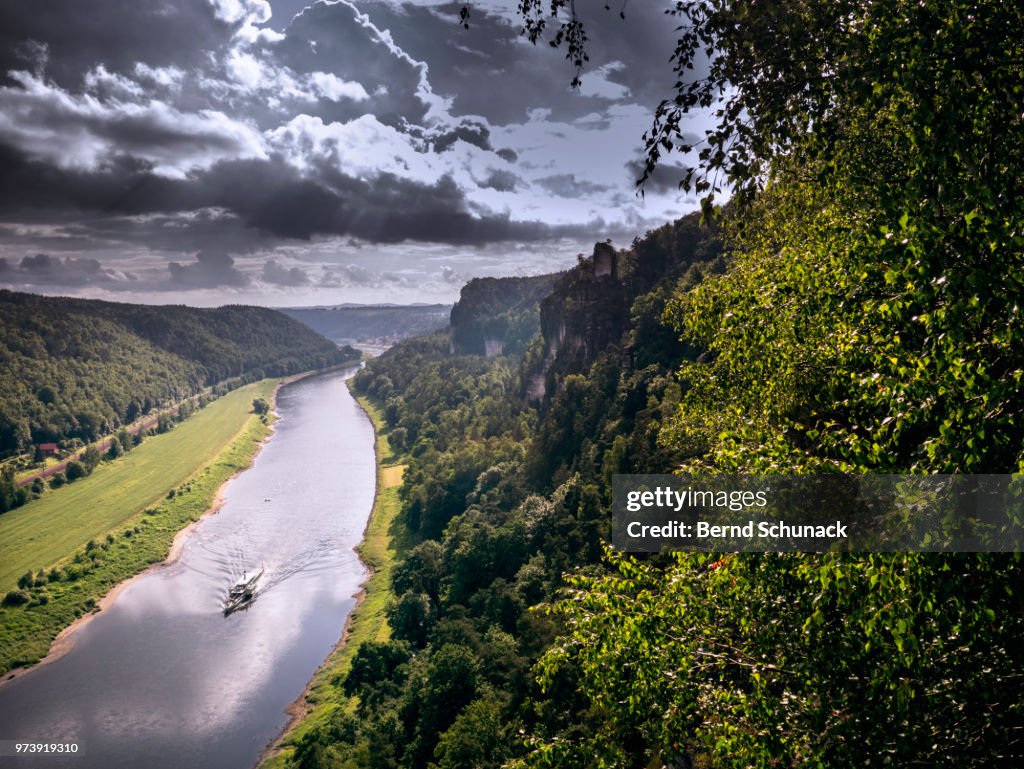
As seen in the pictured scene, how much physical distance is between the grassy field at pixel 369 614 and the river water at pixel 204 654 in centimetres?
134

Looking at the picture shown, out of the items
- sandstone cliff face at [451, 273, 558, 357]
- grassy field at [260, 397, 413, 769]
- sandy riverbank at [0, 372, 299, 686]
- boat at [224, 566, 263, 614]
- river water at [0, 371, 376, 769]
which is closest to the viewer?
river water at [0, 371, 376, 769]

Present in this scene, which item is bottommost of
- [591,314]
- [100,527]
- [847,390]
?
[100,527]

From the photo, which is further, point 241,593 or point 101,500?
point 101,500

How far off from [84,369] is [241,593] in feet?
410

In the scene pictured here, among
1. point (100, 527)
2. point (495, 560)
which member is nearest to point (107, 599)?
point (100, 527)

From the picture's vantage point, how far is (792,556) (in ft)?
19.2

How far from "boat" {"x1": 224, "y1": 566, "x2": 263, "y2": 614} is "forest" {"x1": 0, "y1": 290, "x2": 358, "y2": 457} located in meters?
81.0

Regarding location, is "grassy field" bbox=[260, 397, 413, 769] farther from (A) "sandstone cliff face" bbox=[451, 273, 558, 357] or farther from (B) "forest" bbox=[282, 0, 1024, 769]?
(A) "sandstone cliff face" bbox=[451, 273, 558, 357]

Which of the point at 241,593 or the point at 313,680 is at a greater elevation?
the point at 241,593

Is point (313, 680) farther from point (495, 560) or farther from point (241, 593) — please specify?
point (495, 560)

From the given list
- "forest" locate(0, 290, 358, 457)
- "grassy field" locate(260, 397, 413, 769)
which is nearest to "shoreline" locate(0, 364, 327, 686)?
"grassy field" locate(260, 397, 413, 769)

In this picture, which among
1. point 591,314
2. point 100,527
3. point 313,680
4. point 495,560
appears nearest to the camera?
point 313,680

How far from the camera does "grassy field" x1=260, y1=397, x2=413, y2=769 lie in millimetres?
33900

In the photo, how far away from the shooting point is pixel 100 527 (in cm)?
6600
